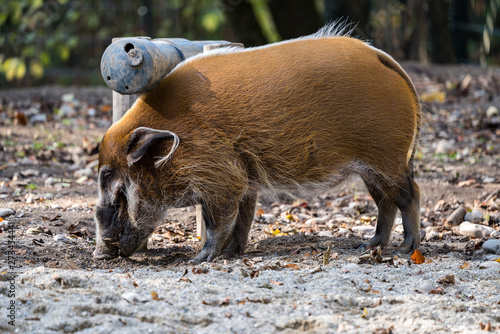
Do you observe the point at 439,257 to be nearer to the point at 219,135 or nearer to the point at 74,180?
the point at 219,135

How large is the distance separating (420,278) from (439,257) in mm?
543

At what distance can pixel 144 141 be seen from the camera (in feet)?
12.5

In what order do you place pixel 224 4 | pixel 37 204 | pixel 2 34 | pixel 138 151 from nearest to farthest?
pixel 138 151
pixel 37 204
pixel 2 34
pixel 224 4

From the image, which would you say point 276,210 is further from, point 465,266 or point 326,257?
point 465,266

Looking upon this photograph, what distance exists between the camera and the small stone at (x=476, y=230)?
4.61 metres

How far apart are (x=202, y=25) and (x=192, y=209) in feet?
25.4

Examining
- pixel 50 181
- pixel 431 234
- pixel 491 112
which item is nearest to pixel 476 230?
pixel 431 234

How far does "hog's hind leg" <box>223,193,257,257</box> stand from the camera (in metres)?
4.19

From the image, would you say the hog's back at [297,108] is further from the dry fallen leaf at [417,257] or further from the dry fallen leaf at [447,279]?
the dry fallen leaf at [447,279]

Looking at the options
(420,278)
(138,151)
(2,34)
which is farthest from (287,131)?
(2,34)

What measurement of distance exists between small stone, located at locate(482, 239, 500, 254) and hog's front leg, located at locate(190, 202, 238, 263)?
61.5 inches

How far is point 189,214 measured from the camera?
5.18 meters

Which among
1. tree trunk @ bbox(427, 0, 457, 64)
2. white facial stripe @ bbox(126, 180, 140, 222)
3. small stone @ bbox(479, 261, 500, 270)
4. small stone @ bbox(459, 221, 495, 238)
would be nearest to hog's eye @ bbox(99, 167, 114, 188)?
white facial stripe @ bbox(126, 180, 140, 222)

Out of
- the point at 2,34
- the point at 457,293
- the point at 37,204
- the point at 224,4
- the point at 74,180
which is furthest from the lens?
the point at 224,4
